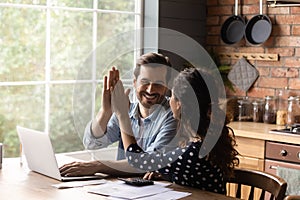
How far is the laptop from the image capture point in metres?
2.56

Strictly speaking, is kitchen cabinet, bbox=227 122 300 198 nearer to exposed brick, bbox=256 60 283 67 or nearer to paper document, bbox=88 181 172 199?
exposed brick, bbox=256 60 283 67

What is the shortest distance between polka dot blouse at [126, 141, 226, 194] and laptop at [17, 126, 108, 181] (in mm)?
239

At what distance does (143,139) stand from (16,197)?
925 millimetres

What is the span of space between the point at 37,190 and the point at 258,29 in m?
2.62

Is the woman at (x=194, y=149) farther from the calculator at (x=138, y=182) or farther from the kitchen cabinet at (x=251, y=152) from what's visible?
the kitchen cabinet at (x=251, y=152)

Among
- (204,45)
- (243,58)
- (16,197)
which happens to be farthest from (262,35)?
(16,197)

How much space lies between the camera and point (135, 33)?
4.49 metres

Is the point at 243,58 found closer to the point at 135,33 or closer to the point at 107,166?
the point at 135,33

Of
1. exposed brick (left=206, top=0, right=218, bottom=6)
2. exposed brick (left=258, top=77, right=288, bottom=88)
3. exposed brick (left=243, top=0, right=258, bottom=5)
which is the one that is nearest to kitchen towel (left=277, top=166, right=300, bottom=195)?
exposed brick (left=258, top=77, right=288, bottom=88)

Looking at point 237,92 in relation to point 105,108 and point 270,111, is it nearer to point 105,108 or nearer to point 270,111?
point 270,111

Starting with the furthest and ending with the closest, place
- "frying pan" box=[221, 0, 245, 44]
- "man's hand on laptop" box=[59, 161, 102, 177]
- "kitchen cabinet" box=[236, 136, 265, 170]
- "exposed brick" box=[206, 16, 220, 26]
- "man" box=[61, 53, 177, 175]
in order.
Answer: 1. "exposed brick" box=[206, 16, 220, 26]
2. "frying pan" box=[221, 0, 245, 44]
3. "kitchen cabinet" box=[236, 136, 265, 170]
4. "man" box=[61, 53, 177, 175]
5. "man's hand on laptop" box=[59, 161, 102, 177]

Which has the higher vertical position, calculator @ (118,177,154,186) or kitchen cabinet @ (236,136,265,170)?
calculator @ (118,177,154,186)

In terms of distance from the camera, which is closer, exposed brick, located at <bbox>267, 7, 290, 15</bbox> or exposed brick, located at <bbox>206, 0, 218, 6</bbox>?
exposed brick, located at <bbox>267, 7, 290, 15</bbox>

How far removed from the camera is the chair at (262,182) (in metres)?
2.39
